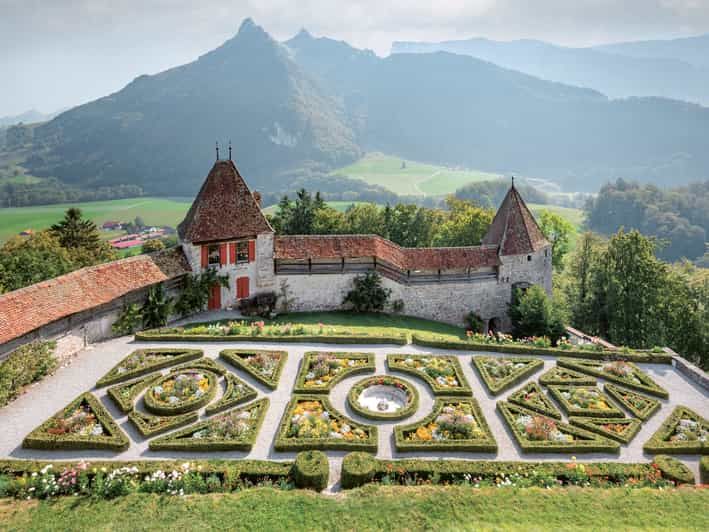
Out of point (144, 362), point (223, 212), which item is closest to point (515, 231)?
point (223, 212)

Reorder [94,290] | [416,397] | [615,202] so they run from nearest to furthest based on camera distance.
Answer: [416,397] < [94,290] < [615,202]

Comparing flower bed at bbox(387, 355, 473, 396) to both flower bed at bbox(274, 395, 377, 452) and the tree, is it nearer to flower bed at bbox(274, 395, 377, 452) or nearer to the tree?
flower bed at bbox(274, 395, 377, 452)

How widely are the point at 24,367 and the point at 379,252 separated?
20225 mm

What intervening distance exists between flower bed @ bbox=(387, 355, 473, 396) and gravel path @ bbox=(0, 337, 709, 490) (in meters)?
0.37

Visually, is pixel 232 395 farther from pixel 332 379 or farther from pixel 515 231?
pixel 515 231

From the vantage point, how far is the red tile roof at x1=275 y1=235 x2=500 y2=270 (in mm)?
32406

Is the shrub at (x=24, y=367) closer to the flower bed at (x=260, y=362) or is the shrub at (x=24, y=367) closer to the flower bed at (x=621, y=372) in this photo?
the flower bed at (x=260, y=362)

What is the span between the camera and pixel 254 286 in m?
32.0

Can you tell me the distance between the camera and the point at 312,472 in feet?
51.6

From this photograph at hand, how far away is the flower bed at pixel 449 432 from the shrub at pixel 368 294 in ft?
41.6

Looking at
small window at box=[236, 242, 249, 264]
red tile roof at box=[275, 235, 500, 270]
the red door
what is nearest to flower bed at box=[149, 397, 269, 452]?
the red door

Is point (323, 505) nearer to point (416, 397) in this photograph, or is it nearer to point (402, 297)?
point (416, 397)

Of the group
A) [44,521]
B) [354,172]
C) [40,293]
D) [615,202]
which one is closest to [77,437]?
A: [44,521]

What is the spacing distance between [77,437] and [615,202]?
13402 centimetres
